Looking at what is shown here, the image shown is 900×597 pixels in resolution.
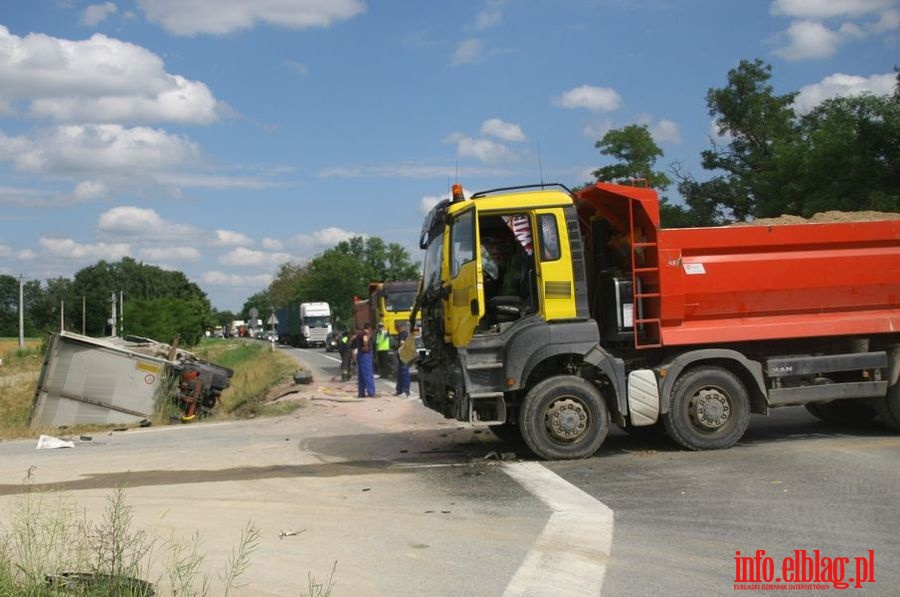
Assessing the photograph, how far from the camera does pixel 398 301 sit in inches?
1054

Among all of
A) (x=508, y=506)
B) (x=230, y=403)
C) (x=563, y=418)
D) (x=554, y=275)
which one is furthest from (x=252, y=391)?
(x=508, y=506)

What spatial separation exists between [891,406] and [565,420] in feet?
14.2

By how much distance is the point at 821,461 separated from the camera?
8.88 m

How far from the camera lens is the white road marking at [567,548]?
17.0 feet

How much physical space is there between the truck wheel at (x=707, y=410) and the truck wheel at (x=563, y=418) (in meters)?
0.92

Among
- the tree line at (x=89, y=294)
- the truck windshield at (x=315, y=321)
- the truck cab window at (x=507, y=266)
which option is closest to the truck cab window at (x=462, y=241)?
the truck cab window at (x=507, y=266)

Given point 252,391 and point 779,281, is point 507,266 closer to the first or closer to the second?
point 779,281

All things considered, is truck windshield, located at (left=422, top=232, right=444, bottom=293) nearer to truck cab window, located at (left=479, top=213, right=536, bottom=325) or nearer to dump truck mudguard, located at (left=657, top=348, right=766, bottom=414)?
truck cab window, located at (left=479, top=213, right=536, bottom=325)

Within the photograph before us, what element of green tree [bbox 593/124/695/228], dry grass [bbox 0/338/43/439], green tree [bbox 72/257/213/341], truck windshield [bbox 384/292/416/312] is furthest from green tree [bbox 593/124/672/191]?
green tree [bbox 72/257/213/341]

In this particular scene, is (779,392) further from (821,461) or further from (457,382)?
(457,382)

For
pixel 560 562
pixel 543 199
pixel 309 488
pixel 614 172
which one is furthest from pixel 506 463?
pixel 614 172

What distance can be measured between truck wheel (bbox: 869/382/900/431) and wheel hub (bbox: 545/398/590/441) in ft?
13.3

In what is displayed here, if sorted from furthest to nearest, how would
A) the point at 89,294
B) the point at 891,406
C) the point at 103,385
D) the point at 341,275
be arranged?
the point at 89,294 → the point at 341,275 → the point at 103,385 → the point at 891,406

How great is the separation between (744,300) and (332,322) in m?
64.1
